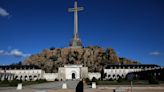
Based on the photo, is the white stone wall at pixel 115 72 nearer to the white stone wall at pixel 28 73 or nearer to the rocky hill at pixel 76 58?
the rocky hill at pixel 76 58

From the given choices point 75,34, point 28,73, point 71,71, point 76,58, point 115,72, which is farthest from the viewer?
point 76,58

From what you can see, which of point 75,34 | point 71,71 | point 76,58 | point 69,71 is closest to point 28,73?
point 69,71

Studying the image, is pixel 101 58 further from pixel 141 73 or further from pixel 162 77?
pixel 162 77

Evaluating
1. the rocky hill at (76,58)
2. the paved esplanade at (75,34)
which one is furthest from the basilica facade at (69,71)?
the paved esplanade at (75,34)

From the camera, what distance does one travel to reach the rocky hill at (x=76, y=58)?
123m

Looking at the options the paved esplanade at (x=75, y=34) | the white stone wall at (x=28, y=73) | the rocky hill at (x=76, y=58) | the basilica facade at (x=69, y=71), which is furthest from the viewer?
the rocky hill at (x=76, y=58)

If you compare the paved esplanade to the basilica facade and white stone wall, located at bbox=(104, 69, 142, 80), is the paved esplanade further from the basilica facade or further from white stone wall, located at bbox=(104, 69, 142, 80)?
white stone wall, located at bbox=(104, 69, 142, 80)

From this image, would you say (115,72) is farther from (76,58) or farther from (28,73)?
(28,73)

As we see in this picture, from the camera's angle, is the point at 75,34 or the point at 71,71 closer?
the point at 71,71

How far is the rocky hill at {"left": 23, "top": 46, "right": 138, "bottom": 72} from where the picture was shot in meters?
123

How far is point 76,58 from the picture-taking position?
124062 millimetres

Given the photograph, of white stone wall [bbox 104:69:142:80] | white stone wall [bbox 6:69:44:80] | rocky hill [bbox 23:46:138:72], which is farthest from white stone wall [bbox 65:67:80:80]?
rocky hill [bbox 23:46:138:72]

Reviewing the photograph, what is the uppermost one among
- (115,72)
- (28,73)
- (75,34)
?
(75,34)

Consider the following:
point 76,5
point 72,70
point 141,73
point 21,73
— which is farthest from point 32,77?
point 141,73
